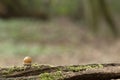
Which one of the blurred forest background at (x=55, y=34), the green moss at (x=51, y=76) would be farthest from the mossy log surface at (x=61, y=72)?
the blurred forest background at (x=55, y=34)

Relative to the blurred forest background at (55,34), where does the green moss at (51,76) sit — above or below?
above

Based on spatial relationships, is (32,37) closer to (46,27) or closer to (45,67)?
(46,27)

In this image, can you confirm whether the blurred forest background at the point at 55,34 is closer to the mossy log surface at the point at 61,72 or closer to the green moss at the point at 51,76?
the mossy log surface at the point at 61,72

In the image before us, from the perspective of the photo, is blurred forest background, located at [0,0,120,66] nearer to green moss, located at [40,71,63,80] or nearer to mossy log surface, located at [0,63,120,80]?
mossy log surface, located at [0,63,120,80]

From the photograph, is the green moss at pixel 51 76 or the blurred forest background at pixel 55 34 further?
the blurred forest background at pixel 55 34

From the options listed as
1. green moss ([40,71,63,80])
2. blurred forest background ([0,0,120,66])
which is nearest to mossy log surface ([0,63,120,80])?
green moss ([40,71,63,80])

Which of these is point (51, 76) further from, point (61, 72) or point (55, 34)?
point (55, 34)
